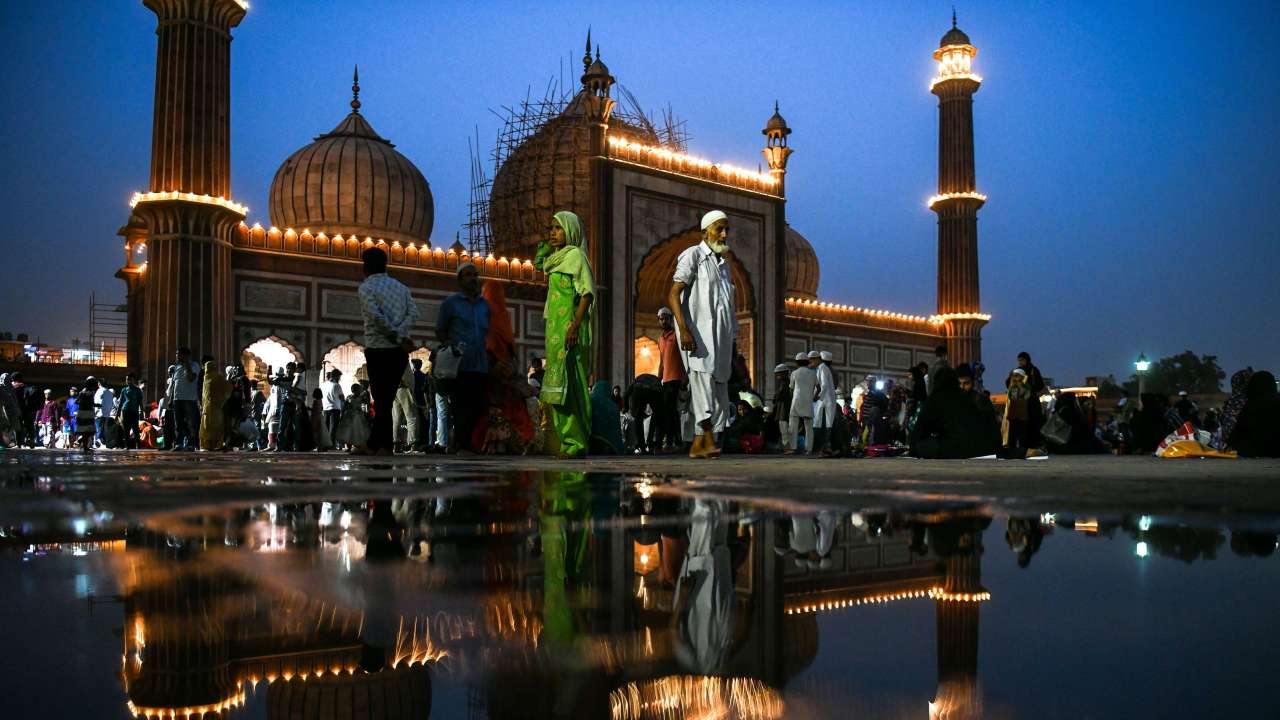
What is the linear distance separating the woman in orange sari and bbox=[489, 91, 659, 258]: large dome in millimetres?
16943

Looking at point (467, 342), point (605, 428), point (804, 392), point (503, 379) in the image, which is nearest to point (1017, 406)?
point (804, 392)

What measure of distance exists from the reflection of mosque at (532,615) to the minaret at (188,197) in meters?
15.1

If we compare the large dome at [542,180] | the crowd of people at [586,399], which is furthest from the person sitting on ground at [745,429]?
the large dome at [542,180]

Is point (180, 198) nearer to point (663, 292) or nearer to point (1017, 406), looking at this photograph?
point (663, 292)

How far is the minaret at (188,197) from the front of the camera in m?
15.1

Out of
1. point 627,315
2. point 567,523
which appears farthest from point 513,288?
point 567,523

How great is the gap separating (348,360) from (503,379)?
12.8m

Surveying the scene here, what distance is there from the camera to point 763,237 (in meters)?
22.5

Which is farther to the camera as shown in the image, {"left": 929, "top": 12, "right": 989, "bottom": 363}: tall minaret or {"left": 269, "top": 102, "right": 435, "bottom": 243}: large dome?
{"left": 929, "top": 12, "right": 989, "bottom": 363}: tall minaret

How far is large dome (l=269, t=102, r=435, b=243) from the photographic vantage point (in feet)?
68.0

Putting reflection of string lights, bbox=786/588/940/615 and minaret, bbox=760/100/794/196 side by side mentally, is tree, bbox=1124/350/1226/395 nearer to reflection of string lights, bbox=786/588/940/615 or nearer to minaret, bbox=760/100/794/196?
minaret, bbox=760/100/794/196

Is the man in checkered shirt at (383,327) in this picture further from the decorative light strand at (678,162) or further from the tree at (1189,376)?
the tree at (1189,376)

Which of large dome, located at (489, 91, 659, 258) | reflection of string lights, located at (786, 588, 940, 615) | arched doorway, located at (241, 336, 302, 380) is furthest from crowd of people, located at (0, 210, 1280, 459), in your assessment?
large dome, located at (489, 91, 659, 258)

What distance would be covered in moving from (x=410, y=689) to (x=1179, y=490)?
2.31 metres
